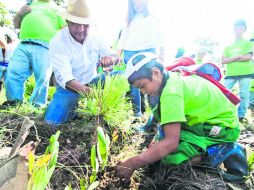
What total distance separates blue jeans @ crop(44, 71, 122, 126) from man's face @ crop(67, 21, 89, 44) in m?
0.40

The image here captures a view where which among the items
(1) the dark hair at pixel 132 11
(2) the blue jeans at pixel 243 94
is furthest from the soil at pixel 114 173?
(2) the blue jeans at pixel 243 94

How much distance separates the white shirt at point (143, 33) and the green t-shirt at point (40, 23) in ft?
2.89

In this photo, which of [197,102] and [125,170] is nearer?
[125,170]

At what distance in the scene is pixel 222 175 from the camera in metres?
2.09

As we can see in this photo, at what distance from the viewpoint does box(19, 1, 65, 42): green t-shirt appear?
3413 mm

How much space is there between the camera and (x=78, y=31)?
8.96ft

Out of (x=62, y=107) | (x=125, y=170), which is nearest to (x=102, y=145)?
Answer: (x=125, y=170)

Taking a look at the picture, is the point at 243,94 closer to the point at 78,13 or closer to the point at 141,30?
the point at 141,30

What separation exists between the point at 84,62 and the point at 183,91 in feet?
4.15

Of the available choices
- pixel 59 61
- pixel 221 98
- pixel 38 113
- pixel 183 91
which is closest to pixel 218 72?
pixel 221 98

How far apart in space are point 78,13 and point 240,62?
2.94 m

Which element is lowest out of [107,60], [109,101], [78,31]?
[109,101]

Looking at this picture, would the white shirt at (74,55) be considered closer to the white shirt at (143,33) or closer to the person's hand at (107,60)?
the person's hand at (107,60)

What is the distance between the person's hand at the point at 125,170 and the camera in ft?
5.95
